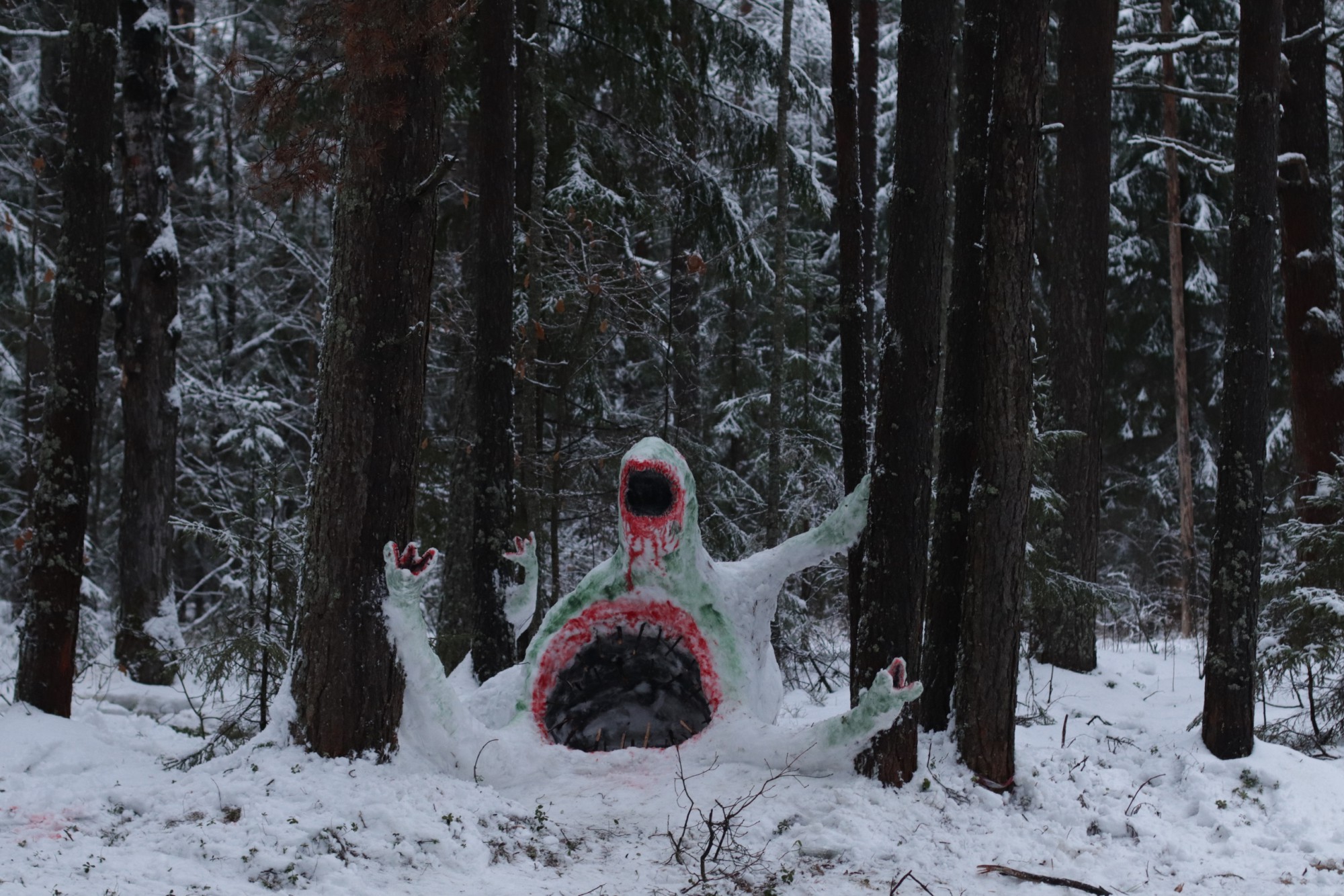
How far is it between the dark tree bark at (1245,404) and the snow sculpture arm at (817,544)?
2543mm

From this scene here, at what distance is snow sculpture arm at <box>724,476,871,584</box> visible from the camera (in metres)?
6.86

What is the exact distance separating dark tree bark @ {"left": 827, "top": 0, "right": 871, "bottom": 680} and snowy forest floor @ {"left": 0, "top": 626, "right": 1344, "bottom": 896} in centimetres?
249

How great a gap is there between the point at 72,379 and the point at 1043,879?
7.04 metres

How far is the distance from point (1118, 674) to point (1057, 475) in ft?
6.47

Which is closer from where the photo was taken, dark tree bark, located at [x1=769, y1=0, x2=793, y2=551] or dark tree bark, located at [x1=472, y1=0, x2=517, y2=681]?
dark tree bark, located at [x1=472, y1=0, x2=517, y2=681]

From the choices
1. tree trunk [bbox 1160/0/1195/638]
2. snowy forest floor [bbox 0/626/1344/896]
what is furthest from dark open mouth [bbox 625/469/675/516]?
tree trunk [bbox 1160/0/1195/638]

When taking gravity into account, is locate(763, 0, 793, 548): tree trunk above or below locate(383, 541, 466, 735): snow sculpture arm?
above

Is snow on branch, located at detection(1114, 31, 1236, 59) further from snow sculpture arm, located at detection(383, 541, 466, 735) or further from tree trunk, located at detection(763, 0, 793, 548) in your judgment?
snow sculpture arm, located at detection(383, 541, 466, 735)

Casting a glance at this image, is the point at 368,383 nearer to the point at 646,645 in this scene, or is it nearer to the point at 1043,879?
the point at 646,645

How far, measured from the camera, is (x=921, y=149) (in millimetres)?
7004

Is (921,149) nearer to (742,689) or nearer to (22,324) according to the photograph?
(742,689)

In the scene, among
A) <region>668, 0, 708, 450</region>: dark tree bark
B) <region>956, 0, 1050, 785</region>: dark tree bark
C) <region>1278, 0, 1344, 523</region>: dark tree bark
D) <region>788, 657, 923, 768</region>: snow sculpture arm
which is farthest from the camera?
<region>668, 0, 708, 450</region>: dark tree bark

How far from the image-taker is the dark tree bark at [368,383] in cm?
582

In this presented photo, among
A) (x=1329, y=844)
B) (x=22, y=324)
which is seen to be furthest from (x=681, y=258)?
(x=1329, y=844)
